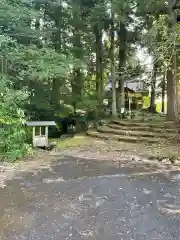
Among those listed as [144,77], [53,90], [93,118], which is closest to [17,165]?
[53,90]

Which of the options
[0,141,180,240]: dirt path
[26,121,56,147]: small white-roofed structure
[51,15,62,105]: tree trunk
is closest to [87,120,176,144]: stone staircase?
[51,15,62,105]: tree trunk

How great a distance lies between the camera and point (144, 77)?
63.6 ft

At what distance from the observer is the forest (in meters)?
9.77

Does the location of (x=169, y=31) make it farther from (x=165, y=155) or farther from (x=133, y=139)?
(x=165, y=155)

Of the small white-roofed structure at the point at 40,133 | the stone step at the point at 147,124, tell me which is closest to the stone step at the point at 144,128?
the stone step at the point at 147,124

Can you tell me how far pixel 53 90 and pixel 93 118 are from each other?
274cm

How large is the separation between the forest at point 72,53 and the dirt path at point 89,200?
6.20 ft

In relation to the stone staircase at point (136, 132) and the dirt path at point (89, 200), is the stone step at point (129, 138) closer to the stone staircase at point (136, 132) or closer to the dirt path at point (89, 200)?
the stone staircase at point (136, 132)

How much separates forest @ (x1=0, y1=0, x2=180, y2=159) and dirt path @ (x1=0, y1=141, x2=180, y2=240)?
1.89 m

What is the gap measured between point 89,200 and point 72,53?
10.4 meters

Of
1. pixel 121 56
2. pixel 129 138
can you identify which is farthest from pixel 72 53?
pixel 129 138

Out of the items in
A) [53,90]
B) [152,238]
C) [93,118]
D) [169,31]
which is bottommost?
[152,238]

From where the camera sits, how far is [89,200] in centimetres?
548

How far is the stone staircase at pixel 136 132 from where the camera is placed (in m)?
12.5
